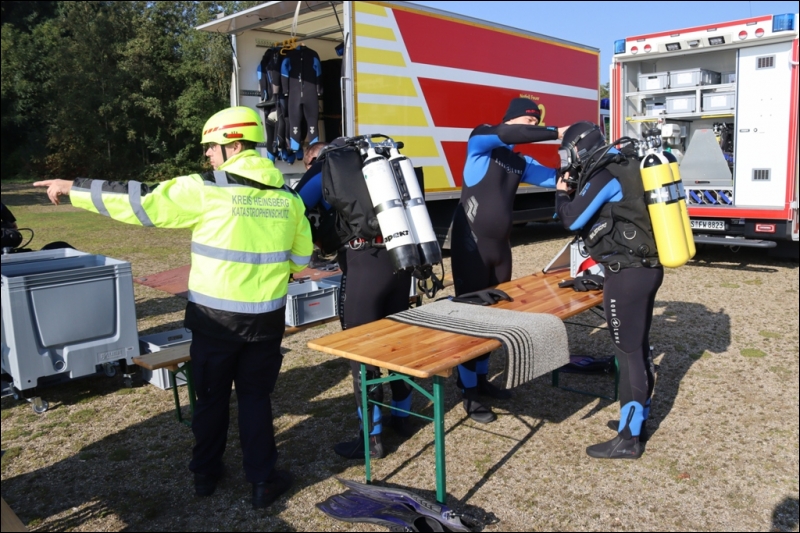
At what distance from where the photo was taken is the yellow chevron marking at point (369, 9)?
734cm

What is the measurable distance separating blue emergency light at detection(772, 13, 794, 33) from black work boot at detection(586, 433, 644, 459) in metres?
6.41

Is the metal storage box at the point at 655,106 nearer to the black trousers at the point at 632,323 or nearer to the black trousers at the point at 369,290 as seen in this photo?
the black trousers at the point at 632,323

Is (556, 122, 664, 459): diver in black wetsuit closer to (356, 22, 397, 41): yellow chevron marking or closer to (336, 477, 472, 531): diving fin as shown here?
(336, 477, 472, 531): diving fin

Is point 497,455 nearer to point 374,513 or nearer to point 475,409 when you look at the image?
point 475,409

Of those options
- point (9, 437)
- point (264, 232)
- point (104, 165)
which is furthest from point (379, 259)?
point (104, 165)

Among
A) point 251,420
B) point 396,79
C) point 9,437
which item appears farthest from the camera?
point 396,79

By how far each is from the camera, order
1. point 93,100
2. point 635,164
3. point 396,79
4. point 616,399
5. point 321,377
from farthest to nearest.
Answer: point 93,100 < point 396,79 < point 321,377 < point 616,399 < point 635,164

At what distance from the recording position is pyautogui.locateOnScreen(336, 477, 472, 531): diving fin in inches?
109

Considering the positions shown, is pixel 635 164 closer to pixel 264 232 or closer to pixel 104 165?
pixel 264 232

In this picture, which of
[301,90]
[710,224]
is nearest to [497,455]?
[301,90]

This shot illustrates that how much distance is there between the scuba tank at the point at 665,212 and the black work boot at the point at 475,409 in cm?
147

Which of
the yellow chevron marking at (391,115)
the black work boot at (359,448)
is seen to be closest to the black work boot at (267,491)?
the black work boot at (359,448)

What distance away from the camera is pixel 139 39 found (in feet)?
96.4

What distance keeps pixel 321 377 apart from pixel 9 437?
2.09 m
